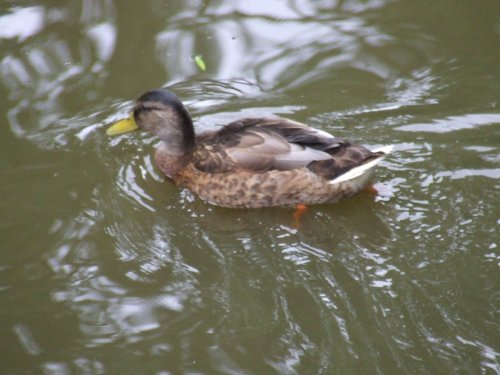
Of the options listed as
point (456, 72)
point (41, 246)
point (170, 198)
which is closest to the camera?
point (41, 246)

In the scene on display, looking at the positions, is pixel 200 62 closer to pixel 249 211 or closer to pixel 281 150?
pixel 281 150

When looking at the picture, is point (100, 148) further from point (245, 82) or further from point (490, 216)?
point (490, 216)

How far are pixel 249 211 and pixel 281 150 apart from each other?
0.58 meters

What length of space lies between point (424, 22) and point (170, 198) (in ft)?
12.1

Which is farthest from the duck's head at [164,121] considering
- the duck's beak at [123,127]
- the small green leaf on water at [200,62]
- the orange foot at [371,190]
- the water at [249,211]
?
the orange foot at [371,190]

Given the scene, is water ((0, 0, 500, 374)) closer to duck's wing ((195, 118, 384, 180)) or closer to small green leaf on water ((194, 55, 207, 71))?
small green leaf on water ((194, 55, 207, 71))

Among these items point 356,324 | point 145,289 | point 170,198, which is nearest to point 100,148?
point 170,198

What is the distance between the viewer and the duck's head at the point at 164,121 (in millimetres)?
6098

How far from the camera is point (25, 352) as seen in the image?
4586mm

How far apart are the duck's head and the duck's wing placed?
365 mm

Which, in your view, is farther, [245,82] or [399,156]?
[245,82]

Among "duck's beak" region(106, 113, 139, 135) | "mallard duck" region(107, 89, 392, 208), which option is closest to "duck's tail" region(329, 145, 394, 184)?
"mallard duck" region(107, 89, 392, 208)

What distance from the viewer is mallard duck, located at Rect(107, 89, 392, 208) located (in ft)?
18.9

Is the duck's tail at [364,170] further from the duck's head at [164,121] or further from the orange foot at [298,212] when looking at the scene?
the duck's head at [164,121]
